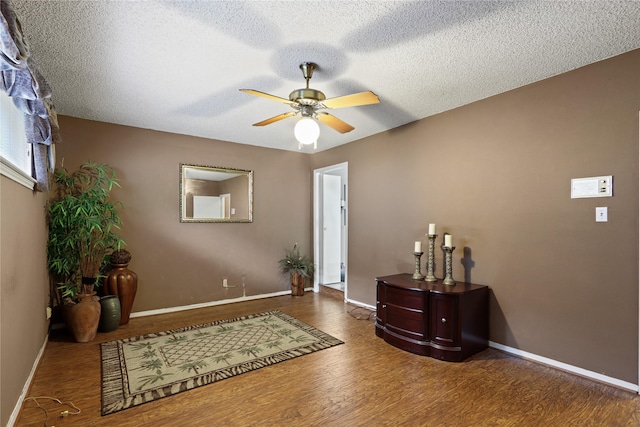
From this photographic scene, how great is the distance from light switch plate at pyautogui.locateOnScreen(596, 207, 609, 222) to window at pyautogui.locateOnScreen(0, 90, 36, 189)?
3790mm

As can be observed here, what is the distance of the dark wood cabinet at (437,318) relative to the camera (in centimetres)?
272

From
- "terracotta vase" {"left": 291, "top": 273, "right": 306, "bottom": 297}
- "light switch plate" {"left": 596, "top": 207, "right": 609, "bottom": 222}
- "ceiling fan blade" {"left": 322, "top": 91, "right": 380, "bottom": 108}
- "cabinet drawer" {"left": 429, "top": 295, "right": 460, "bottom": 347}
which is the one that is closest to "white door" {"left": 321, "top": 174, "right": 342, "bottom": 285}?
"terracotta vase" {"left": 291, "top": 273, "right": 306, "bottom": 297}

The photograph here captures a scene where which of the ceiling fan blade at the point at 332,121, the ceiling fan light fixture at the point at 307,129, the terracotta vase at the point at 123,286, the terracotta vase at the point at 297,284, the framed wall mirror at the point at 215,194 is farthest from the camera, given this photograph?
the terracotta vase at the point at 297,284

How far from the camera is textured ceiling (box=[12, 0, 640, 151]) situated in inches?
70.1

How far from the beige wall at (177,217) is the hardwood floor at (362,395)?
131cm

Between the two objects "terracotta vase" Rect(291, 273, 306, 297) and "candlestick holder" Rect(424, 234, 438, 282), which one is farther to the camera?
"terracotta vase" Rect(291, 273, 306, 297)

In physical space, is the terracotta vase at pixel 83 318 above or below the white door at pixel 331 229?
below

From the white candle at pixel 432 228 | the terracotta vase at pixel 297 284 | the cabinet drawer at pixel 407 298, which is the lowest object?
the terracotta vase at pixel 297 284

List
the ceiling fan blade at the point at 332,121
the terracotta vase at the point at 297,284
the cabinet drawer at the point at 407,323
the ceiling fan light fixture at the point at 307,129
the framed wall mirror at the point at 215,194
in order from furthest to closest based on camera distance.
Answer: the terracotta vase at the point at 297,284
the framed wall mirror at the point at 215,194
the cabinet drawer at the point at 407,323
the ceiling fan blade at the point at 332,121
the ceiling fan light fixture at the point at 307,129

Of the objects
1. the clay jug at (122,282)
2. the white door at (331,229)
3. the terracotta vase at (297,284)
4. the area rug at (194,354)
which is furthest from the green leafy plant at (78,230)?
the white door at (331,229)

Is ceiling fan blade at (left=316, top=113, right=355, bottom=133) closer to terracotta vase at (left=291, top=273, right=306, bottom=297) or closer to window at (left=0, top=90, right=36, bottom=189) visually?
window at (left=0, top=90, right=36, bottom=189)

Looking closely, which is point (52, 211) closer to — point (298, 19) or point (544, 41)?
point (298, 19)

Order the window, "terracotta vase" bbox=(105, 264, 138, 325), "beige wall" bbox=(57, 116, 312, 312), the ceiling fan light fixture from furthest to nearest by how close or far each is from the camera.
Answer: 1. "beige wall" bbox=(57, 116, 312, 312)
2. "terracotta vase" bbox=(105, 264, 138, 325)
3. the ceiling fan light fixture
4. the window

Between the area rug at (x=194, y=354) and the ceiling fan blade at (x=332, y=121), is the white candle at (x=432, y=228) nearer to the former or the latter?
the ceiling fan blade at (x=332, y=121)
